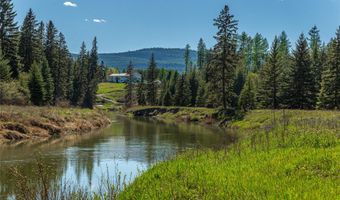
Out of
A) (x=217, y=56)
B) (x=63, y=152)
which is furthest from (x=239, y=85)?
(x=63, y=152)

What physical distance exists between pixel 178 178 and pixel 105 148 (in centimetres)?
1857

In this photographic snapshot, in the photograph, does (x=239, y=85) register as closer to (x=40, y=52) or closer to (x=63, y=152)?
(x=40, y=52)

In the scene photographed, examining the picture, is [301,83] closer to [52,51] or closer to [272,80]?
[272,80]

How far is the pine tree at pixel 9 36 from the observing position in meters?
73.8

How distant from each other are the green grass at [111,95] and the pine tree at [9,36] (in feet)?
181

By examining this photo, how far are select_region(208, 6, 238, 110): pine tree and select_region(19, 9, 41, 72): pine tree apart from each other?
38.4 meters

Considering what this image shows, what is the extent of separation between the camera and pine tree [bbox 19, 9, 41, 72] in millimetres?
83750

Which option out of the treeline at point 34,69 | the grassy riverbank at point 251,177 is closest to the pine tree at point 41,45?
the treeline at point 34,69

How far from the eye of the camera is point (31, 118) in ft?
121

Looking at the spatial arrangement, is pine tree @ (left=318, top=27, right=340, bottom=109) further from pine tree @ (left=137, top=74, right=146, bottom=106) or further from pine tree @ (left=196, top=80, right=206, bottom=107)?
pine tree @ (left=137, top=74, right=146, bottom=106)

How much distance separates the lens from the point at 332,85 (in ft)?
188

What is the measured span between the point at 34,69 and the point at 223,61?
28759mm

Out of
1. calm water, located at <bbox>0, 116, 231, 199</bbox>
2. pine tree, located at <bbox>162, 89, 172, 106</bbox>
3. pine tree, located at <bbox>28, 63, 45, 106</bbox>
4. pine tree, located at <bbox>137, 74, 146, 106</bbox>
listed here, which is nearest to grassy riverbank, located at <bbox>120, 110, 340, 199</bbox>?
calm water, located at <bbox>0, 116, 231, 199</bbox>

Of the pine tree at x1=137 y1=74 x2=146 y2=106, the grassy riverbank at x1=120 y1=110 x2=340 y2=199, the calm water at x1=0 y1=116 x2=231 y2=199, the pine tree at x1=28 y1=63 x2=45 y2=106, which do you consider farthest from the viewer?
the pine tree at x1=137 y1=74 x2=146 y2=106
